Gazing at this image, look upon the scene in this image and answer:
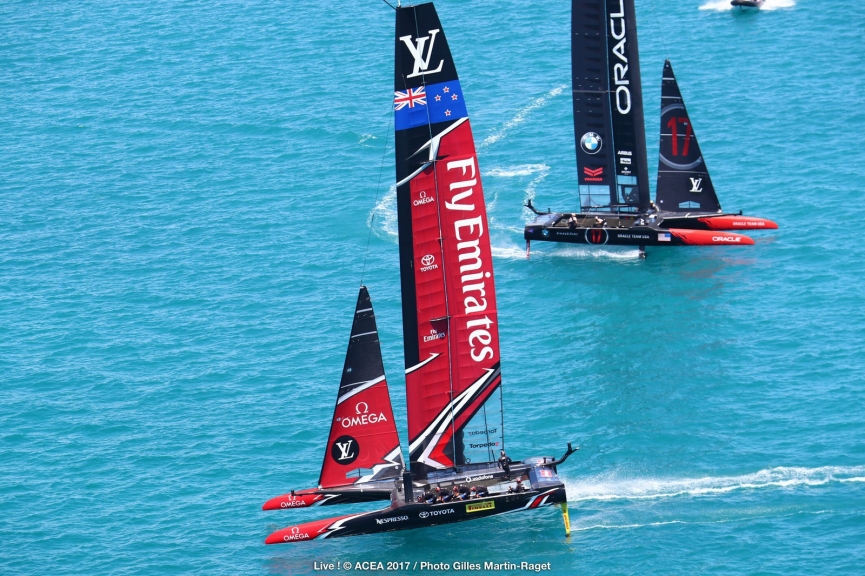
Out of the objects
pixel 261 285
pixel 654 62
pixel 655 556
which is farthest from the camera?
pixel 654 62

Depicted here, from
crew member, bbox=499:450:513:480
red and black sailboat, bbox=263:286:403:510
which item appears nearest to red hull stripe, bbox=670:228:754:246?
crew member, bbox=499:450:513:480

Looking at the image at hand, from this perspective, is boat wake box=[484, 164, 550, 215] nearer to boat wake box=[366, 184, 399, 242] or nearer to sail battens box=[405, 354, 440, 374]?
boat wake box=[366, 184, 399, 242]

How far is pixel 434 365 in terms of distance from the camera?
82.8 m

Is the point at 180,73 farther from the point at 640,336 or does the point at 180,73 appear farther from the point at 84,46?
the point at 640,336

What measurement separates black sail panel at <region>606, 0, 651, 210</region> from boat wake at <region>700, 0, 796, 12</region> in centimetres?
4559

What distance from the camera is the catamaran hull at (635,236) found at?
113 metres

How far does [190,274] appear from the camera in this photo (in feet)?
387

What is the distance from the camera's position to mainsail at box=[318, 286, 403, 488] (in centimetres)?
8300

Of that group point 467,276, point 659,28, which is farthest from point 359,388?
point 659,28

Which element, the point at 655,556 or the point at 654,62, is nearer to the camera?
the point at 655,556

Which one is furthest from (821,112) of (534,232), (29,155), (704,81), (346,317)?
(29,155)

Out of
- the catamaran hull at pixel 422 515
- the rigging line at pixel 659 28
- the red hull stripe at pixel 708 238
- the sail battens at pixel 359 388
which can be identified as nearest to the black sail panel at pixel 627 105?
the red hull stripe at pixel 708 238

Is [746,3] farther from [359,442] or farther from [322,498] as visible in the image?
[322,498]

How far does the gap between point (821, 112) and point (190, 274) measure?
186ft
